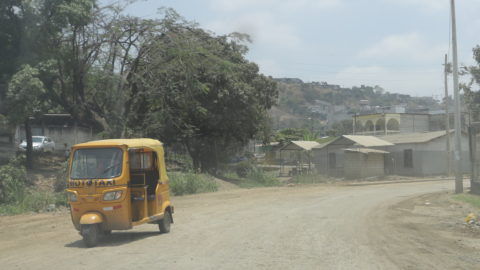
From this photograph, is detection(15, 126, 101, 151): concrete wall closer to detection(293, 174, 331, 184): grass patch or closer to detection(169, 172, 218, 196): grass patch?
detection(169, 172, 218, 196): grass patch

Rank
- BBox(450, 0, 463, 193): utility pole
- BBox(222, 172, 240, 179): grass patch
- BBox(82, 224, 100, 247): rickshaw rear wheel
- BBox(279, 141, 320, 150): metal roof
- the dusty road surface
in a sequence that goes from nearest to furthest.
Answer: the dusty road surface, BBox(82, 224, 100, 247): rickshaw rear wheel, BBox(450, 0, 463, 193): utility pole, BBox(222, 172, 240, 179): grass patch, BBox(279, 141, 320, 150): metal roof

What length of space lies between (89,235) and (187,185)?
1338cm

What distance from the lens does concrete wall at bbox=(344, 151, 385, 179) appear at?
32656mm

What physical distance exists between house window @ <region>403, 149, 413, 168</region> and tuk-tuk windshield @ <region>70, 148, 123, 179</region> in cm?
3193

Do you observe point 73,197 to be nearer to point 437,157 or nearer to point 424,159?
point 424,159

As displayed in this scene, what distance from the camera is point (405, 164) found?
36562 millimetres

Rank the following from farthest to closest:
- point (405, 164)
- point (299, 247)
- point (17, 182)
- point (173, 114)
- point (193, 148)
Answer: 1. point (405, 164)
2. point (193, 148)
3. point (173, 114)
4. point (17, 182)
5. point (299, 247)

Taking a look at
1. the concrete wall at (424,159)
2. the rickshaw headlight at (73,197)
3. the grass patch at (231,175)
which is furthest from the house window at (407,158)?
the rickshaw headlight at (73,197)

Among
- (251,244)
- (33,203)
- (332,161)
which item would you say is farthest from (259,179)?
(251,244)

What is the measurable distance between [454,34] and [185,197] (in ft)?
47.2

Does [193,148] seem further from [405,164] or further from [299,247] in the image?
[299,247]

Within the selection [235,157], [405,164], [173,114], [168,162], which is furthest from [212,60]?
[405,164]

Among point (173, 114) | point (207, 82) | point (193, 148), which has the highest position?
point (207, 82)

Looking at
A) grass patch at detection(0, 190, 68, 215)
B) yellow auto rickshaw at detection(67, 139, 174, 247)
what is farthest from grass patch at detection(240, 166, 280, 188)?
yellow auto rickshaw at detection(67, 139, 174, 247)
